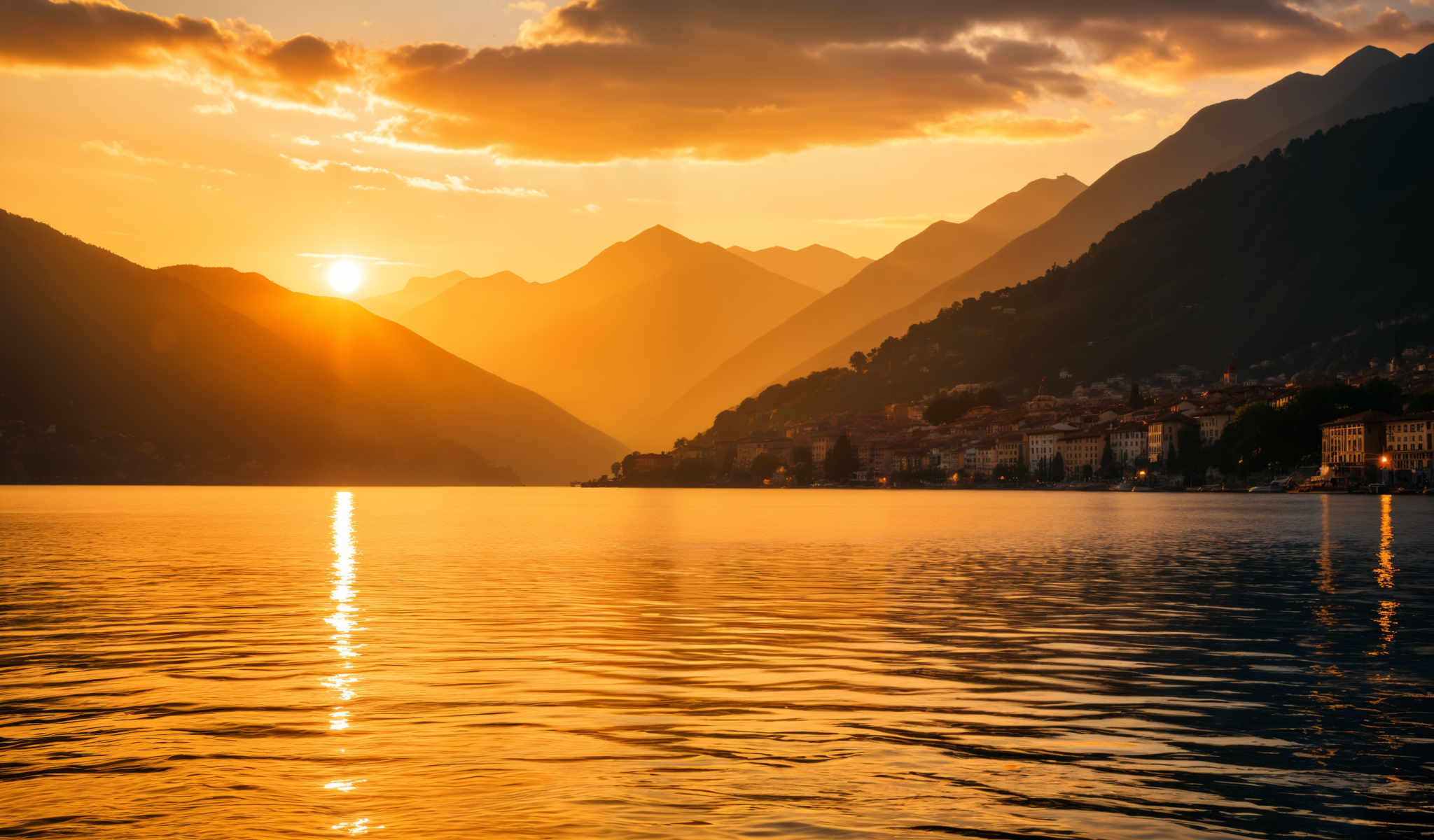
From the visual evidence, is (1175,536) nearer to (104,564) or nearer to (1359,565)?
(1359,565)

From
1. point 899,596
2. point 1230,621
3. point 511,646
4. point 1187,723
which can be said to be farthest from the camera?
point 899,596

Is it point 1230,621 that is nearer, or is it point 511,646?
point 511,646

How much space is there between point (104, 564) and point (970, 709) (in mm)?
50436

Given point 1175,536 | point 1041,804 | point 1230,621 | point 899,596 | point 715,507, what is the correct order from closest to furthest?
point 1041,804
point 1230,621
point 899,596
point 1175,536
point 715,507

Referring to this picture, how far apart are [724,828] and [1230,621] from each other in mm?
27770

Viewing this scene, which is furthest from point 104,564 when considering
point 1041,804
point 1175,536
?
point 1175,536

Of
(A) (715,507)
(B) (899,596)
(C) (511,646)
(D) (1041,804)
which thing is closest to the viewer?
(D) (1041,804)

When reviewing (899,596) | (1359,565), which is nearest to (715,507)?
(1359,565)

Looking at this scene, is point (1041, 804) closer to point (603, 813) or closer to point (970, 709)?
point (603, 813)

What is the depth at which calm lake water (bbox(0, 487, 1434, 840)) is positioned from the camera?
1580 centimetres

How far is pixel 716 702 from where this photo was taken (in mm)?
23719

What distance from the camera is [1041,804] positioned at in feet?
52.7

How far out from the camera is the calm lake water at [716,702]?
1580cm

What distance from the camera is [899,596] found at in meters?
45.8
